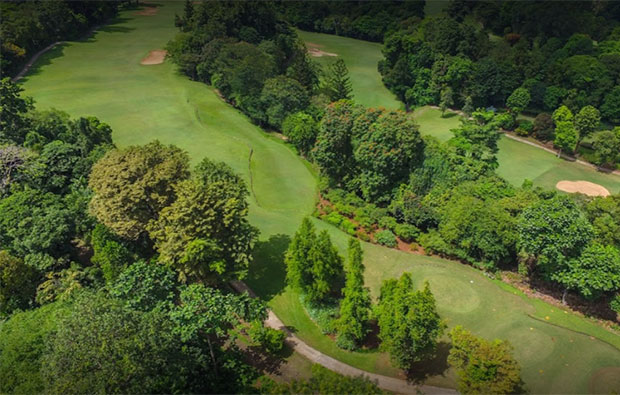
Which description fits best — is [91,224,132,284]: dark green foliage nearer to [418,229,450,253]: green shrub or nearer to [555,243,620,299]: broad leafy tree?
[418,229,450,253]: green shrub

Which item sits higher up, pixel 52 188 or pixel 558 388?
pixel 52 188

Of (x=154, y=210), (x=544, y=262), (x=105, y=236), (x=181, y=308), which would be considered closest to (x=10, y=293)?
(x=105, y=236)

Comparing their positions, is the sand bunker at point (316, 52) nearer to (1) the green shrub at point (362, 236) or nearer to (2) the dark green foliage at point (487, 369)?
(1) the green shrub at point (362, 236)

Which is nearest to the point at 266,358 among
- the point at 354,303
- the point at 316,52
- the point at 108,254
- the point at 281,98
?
the point at 354,303

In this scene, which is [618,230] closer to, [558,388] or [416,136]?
[558,388]

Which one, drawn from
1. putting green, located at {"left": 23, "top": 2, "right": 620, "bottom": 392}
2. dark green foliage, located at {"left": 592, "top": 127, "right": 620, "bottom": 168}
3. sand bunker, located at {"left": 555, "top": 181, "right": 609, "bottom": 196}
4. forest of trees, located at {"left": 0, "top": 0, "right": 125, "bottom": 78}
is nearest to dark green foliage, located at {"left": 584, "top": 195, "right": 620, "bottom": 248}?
putting green, located at {"left": 23, "top": 2, "right": 620, "bottom": 392}

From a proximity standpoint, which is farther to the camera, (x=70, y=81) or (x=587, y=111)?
(x=70, y=81)
